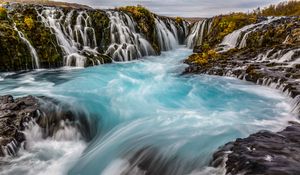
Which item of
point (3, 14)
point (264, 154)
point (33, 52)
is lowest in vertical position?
point (264, 154)

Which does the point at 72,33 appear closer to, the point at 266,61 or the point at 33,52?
the point at 33,52

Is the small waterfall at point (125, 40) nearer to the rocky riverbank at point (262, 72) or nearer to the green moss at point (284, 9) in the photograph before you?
the rocky riverbank at point (262, 72)

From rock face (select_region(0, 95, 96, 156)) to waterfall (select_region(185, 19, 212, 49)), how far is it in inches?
1036

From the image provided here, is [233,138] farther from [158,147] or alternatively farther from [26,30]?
[26,30]

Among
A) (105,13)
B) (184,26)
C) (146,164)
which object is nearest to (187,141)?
(146,164)

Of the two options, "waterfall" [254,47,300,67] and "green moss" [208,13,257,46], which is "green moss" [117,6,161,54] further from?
"waterfall" [254,47,300,67]

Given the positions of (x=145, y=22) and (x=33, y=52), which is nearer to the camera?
(x=33, y=52)

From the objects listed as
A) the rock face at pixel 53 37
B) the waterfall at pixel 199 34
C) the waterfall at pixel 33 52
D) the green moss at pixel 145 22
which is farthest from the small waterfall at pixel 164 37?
the waterfall at pixel 33 52

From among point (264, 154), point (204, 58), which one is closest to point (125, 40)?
point (204, 58)

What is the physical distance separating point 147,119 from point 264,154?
456 cm

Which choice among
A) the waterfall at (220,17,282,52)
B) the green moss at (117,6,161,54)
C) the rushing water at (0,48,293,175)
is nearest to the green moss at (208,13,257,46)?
the waterfall at (220,17,282,52)

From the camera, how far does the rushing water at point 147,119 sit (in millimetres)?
6535

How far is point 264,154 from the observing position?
546cm

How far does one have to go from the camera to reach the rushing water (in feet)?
21.4
